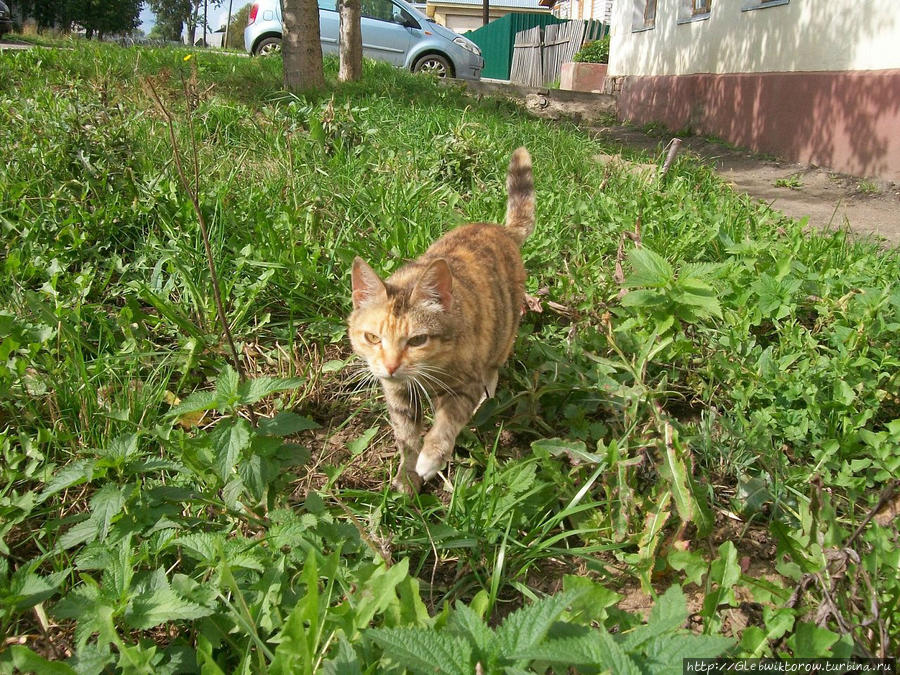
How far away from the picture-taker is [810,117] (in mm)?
7453

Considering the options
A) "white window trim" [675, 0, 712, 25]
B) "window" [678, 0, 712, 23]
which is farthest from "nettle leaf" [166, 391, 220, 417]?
"white window trim" [675, 0, 712, 25]

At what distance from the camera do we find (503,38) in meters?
26.8

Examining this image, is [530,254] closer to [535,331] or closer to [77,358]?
[535,331]

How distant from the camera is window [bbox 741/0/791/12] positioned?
8.29 metres

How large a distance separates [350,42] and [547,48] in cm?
1569

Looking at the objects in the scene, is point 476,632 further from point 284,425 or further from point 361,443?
point 361,443

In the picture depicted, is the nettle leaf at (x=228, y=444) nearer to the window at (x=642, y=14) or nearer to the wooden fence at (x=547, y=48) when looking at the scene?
the window at (x=642, y=14)

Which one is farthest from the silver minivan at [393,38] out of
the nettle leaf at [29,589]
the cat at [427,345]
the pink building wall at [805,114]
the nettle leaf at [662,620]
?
the nettle leaf at [662,620]

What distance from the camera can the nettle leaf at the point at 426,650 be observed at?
1.29 metres

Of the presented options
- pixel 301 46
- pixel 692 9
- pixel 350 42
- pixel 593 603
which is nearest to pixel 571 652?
pixel 593 603

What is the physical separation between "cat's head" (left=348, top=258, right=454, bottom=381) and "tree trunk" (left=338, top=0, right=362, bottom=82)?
7220mm

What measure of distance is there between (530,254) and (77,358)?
2608mm

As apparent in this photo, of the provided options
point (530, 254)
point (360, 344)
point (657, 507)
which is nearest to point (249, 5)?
point (530, 254)

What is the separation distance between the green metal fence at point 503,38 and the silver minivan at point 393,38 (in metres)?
12.7
